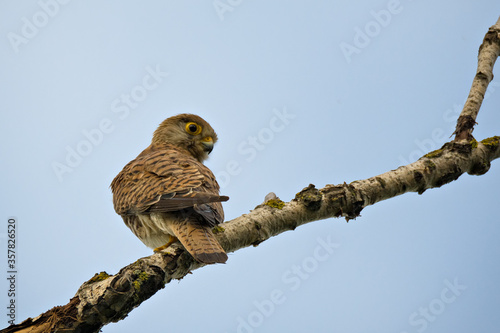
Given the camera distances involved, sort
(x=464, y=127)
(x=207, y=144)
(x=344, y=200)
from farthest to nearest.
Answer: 1. (x=207, y=144)
2. (x=464, y=127)
3. (x=344, y=200)

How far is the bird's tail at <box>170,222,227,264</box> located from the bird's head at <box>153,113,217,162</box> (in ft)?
7.26

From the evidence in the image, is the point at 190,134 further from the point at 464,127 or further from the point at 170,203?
the point at 464,127

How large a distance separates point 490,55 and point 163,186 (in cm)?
364

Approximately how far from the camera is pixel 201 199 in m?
3.54

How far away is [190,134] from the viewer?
590 centimetres

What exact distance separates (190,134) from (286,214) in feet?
7.59

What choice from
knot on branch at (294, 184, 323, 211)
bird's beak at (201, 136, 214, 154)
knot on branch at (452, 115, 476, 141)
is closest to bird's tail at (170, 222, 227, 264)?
knot on branch at (294, 184, 323, 211)

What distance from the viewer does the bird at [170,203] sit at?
136 inches

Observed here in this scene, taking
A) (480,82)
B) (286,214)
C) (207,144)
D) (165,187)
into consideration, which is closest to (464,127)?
(480,82)

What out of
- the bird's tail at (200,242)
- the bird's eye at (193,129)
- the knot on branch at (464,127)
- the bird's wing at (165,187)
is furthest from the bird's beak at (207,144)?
the knot on branch at (464,127)

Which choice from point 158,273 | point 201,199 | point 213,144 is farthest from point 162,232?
point 213,144

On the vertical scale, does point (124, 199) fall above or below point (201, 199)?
above

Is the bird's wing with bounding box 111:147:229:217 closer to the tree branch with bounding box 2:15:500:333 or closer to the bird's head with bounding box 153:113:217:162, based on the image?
the tree branch with bounding box 2:15:500:333

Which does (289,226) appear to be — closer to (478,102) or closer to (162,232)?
(162,232)
